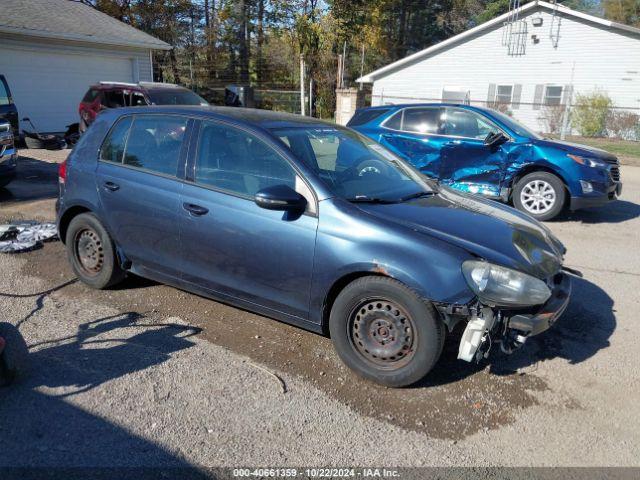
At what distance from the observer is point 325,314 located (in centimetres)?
375

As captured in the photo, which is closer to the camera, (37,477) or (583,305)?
(37,477)

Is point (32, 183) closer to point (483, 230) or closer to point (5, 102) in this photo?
point (5, 102)

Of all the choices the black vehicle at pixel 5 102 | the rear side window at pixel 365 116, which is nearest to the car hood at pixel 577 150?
the rear side window at pixel 365 116

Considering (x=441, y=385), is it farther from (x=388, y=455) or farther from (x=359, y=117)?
(x=359, y=117)

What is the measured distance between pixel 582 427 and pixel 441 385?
0.84m

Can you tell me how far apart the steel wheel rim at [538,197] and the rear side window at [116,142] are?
5878 mm

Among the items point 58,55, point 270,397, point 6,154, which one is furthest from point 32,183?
point 58,55

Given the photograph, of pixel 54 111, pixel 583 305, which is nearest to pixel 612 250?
pixel 583 305

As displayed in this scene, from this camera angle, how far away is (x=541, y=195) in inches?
323

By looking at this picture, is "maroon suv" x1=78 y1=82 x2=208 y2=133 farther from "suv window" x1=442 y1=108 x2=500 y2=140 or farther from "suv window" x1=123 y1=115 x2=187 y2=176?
"suv window" x1=123 y1=115 x2=187 y2=176

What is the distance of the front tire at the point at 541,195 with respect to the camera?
8.08 metres

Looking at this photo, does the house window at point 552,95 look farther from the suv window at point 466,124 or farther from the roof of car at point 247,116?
the roof of car at point 247,116

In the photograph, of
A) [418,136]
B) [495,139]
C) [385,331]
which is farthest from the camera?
[418,136]

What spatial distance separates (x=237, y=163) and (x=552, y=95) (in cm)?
2599
